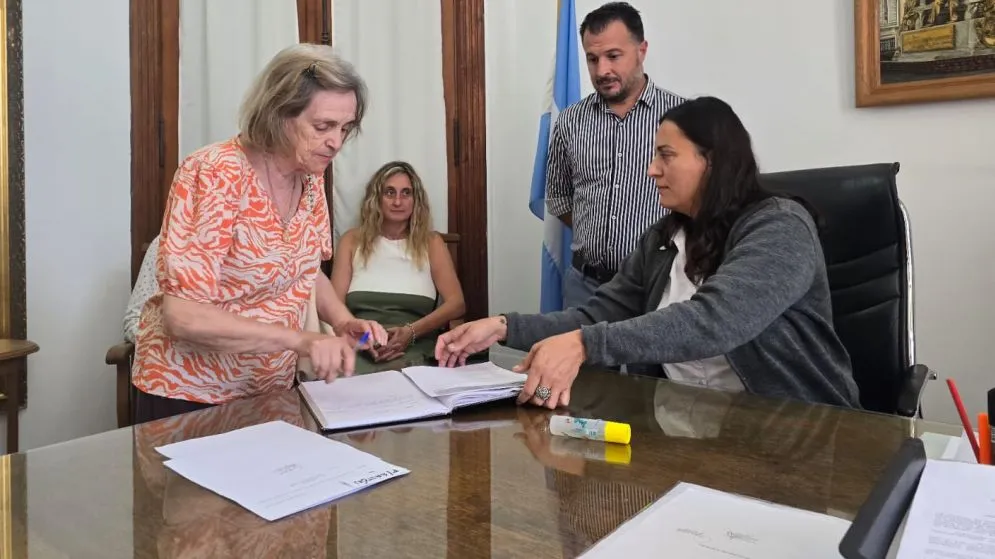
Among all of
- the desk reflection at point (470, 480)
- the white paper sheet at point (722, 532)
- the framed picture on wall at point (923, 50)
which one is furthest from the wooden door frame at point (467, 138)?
the white paper sheet at point (722, 532)

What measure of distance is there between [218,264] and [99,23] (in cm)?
197

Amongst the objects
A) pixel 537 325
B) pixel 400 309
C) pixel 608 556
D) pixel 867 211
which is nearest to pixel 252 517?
pixel 608 556

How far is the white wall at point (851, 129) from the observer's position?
2316mm

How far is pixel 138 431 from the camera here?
1065mm

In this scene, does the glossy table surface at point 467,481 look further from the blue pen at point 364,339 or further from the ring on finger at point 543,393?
the blue pen at point 364,339

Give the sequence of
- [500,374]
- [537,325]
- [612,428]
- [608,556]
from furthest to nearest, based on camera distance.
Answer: [537,325] → [500,374] → [612,428] → [608,556]

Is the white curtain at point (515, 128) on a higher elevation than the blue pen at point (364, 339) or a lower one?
higher

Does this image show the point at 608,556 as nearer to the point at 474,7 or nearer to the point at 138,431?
the point at 138,431

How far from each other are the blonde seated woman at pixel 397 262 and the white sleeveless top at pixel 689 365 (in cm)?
149

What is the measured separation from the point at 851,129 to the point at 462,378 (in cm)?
186

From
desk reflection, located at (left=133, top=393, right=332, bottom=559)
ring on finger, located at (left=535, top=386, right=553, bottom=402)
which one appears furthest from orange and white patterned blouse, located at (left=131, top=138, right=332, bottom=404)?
ring on finger, located at (left=535, top=386, right=553, bottom=402)

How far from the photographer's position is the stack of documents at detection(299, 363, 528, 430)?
1.14 m

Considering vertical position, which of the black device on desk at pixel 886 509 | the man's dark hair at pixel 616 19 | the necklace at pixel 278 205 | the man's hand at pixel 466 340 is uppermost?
the man's dark hair at pixel 616 19

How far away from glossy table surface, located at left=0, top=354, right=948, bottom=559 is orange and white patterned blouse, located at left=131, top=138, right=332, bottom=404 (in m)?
0.23
